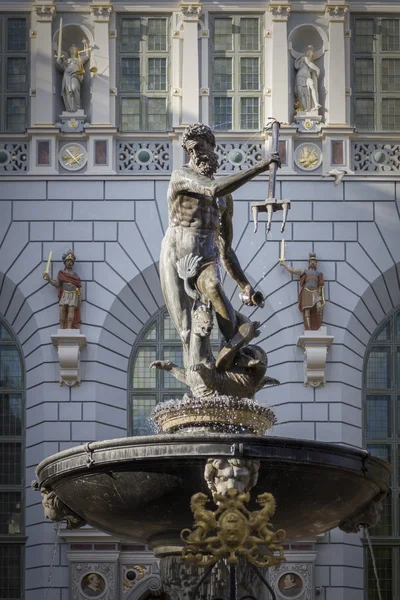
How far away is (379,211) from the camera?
118ft

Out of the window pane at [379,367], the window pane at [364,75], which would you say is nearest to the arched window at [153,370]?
the window pane at [379,367]

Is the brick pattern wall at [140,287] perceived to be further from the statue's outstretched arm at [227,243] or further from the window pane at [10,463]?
the statue's outstretched arm at [227,243]

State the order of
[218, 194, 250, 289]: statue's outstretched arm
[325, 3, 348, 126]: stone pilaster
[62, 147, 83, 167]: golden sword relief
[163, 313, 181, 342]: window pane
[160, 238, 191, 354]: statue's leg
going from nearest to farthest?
[160, 238, 191, 354]: statue's leg < [218, 194, 250, 289]: statue's outstretched arm < [163, 313, 181, 342]: window pane < [62, 147, 83, 167]: golden sword relief < [325, 3, 348, 126]: stone pilaster

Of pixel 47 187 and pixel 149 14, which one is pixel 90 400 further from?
pixel 149 14

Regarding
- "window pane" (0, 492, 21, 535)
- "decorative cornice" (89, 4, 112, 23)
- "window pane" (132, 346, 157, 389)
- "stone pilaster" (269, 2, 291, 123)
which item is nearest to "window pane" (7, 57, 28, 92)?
"decorative cornice" (89, 4, 112, 23)

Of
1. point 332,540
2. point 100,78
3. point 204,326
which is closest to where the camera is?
point 204,326

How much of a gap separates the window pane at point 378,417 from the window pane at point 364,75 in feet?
22.7

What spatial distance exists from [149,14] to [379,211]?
6813 mm

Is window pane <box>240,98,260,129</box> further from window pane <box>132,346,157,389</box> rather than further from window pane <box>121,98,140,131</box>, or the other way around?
window pane <box>132,346,157,389</box>

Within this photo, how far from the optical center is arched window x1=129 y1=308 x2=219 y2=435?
117ft

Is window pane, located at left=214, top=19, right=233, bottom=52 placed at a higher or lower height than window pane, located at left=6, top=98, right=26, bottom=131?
higher

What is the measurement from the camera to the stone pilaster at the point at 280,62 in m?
36.2

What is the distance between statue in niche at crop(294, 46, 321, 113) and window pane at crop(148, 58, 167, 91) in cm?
294

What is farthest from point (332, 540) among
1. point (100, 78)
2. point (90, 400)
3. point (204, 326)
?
point (204, 326)
